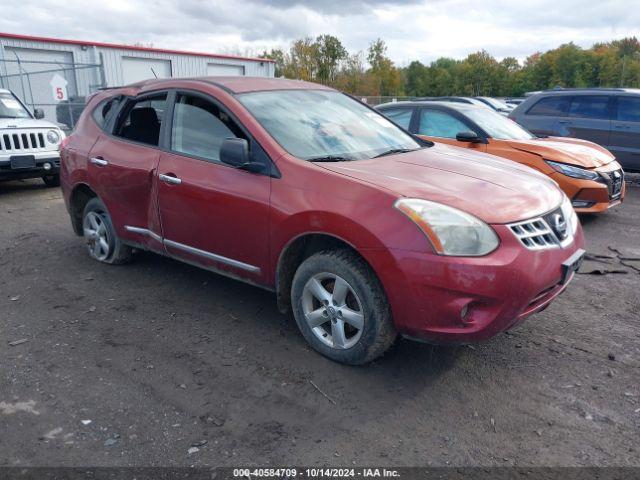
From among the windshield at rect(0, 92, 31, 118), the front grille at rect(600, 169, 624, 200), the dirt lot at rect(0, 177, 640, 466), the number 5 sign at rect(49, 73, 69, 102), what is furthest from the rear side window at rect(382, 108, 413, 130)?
the number 5 sign at rect(49, 73, 69, 102)

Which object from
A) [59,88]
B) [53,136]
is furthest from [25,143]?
[59,88]

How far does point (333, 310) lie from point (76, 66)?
2125cm

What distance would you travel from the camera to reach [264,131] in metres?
3.45

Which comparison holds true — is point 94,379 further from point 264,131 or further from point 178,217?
point 264,131

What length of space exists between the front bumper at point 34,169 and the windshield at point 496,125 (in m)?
6.70

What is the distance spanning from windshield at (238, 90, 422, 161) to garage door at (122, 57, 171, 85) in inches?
857

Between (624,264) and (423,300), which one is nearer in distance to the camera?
(423,300)

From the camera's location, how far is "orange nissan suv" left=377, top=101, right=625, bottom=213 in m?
6.35

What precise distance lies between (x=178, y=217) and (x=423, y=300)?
203cm

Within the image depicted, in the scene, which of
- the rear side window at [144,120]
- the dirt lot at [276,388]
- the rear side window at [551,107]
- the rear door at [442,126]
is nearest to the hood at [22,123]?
the rear side window at [144,120]

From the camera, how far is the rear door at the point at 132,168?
13.5 ft

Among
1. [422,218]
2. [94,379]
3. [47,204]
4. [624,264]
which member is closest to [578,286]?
[624,264]

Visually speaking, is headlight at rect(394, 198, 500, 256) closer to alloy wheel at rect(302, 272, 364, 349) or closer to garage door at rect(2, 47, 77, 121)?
alloy wheel at rect(302, 272, 364, 349)

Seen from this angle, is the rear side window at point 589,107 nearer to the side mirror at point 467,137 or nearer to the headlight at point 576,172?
the headlight at point 576,172
